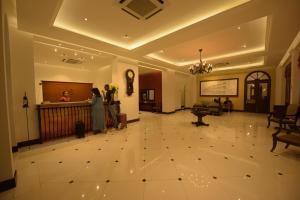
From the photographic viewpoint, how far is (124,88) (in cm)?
614

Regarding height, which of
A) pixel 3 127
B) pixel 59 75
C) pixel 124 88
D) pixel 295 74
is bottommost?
pixel 3 127

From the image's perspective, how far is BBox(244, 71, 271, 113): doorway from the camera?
28.5 feet

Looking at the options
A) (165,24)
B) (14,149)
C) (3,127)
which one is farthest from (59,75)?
(165,24)

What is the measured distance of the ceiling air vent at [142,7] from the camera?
2.62 m

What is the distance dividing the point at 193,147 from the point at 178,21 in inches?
125

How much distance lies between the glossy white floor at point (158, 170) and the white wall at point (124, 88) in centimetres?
245

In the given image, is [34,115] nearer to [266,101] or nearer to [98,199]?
[98,199]

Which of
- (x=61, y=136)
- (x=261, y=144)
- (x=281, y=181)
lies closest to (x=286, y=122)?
(x=261, y=144)

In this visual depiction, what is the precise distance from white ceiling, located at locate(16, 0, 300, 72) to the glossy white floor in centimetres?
295

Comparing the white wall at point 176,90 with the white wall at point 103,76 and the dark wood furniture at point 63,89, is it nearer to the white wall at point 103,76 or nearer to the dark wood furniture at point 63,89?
the white wall at point 103,76

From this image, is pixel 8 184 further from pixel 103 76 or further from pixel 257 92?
pixel 257 92

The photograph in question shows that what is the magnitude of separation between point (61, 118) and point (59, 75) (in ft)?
16.3

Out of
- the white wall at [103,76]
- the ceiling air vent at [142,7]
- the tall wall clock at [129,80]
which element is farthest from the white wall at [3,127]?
the white wall at [103,76]

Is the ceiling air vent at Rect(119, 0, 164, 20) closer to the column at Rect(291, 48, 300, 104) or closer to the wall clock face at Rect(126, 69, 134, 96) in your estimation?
the wall clock face at Rect(126, 69, 134, 96)
